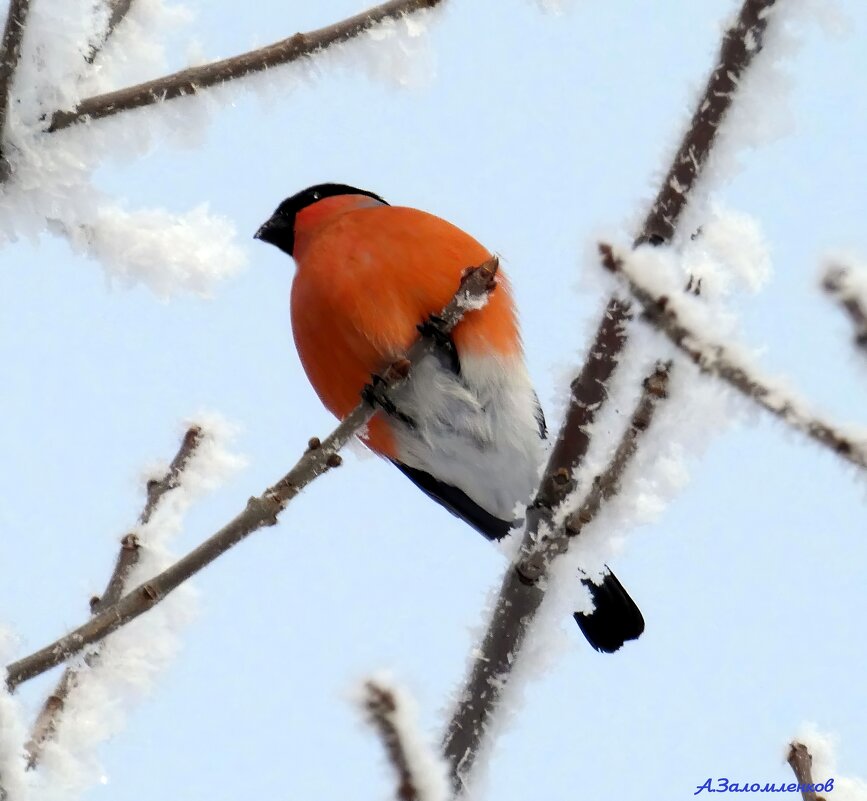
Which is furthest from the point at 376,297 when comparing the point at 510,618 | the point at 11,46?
the point at 510,618

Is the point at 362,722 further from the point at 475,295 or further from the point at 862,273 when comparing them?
the point at 475,295

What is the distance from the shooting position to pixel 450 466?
3225 mm

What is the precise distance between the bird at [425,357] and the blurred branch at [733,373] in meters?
1.77

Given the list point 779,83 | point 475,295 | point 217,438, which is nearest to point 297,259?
point 217,438

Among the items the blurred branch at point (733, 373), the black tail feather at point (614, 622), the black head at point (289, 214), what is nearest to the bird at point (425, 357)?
the black tail feather at point (614, 622)

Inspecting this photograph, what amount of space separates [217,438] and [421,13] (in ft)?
2.22

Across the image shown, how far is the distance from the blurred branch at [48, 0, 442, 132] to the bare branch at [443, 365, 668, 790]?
2.09 ft

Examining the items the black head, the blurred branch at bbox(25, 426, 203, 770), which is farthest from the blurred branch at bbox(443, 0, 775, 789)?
the black head

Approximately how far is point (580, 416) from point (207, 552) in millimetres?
450

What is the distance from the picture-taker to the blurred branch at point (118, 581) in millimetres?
1512

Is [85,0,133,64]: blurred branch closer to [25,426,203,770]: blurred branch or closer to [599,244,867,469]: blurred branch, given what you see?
[25,426,203,770]: blurred branch

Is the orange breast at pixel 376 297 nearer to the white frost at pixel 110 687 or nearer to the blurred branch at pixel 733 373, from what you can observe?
the white frost at pixel 110 687

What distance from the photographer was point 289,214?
12.2ft

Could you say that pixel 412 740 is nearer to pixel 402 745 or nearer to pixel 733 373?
pixel 402 745
